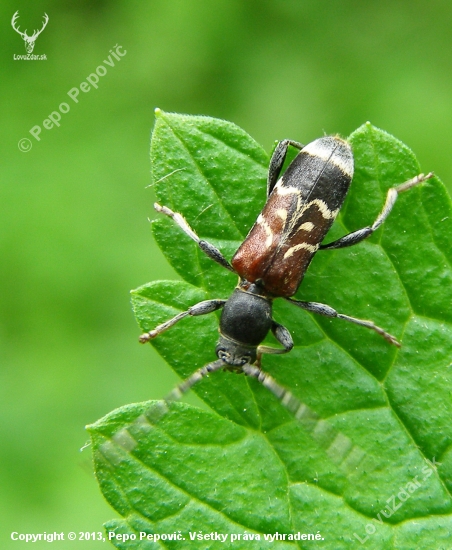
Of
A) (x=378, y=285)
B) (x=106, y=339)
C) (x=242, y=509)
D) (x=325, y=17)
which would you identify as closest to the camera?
(x=242, y=509)

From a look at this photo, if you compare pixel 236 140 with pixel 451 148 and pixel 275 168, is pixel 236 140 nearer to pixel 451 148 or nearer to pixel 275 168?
pixel 275 168

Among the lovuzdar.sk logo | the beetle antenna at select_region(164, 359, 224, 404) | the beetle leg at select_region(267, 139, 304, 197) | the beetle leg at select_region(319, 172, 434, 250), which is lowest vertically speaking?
the beetle antenna at select_region(164, 359, 224, 404)

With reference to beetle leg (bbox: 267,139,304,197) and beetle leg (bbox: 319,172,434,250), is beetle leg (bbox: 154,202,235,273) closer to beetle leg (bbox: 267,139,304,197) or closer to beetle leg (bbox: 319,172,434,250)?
beetle leg (bbox: 267,139,304,197)

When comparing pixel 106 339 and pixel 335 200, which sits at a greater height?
pixel 335 200

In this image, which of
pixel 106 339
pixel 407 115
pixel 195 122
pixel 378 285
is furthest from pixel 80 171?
pixel 378 285

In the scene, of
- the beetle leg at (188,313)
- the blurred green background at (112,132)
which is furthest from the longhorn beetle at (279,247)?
the blurred green background at (112,132)

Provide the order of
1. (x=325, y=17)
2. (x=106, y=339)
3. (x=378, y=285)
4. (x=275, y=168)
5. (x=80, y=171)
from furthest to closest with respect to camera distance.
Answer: (x=325, y=17) < (x=80, y=171) < (x=106, y=339) < (x=275, y=168) < (x=378, y=285)

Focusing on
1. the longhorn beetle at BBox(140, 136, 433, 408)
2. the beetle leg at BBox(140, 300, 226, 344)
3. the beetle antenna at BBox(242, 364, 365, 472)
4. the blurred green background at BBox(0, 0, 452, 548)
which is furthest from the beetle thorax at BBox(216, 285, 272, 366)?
the blurred green background at BBox(0, 0, 452, 548)
